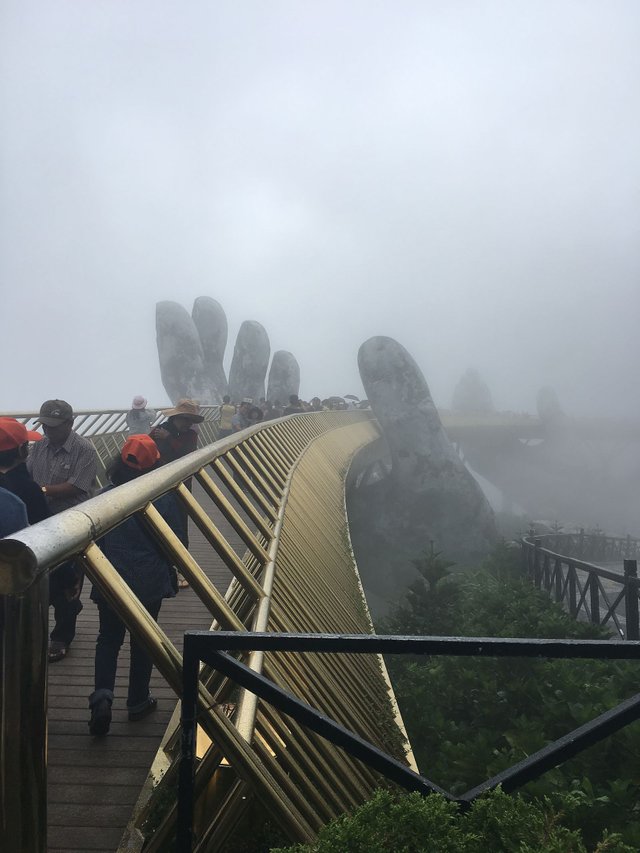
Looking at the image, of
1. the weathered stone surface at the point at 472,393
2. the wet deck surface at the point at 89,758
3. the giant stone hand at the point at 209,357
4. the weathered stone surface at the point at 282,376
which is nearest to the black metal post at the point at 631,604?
the wet deck surface at the point at 89,758

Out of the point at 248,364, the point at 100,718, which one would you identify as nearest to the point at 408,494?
the point at 248,364

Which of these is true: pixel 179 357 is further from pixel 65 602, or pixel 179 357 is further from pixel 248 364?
pixel 65 602

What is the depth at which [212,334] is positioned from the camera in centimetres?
4584

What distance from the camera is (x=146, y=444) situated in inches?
152

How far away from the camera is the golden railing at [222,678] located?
120 centimetres

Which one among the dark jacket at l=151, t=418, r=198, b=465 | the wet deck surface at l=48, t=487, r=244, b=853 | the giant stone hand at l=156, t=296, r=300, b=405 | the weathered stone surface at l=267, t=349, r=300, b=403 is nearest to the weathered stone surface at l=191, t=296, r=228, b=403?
the giant stone hand at l=156, t=296, r=300, b=405

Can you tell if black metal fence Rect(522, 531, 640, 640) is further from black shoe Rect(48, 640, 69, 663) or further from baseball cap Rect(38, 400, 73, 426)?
baseball cap Rect(38, 400, 73, 426)

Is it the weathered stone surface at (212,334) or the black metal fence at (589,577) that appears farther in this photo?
the weathered stone surface at (212,334)

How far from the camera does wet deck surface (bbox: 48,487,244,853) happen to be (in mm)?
2900

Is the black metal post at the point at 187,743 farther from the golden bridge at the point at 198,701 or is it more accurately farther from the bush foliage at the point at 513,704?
the bush foliage at the point at 513,704

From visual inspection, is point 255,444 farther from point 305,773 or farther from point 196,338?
point 196,338

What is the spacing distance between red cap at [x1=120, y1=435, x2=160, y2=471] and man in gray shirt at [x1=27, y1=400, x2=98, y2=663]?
3.88 feet

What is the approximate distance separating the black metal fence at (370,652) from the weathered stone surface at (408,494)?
24800 mm

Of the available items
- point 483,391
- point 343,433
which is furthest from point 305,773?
point 483,391
